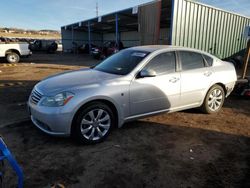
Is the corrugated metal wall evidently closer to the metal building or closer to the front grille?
the metal building

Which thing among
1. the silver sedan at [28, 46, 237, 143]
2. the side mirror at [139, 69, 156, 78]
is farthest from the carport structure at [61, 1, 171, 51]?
the side mirror at [139, 69, 156, 78]

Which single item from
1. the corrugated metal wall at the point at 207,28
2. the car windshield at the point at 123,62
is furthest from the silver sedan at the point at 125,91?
the corrugated metal wall at the point at 207,28

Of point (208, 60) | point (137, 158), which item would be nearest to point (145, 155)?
point (137, 158)

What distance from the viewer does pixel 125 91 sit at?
137 inches

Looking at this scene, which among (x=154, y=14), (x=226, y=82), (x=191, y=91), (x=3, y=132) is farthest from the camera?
(x=154, y=14)

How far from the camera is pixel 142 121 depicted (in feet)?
14.3

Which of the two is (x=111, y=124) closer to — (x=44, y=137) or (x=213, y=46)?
(x=44, y=137)

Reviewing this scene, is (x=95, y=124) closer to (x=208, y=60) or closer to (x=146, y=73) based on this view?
(x=146, y=73)

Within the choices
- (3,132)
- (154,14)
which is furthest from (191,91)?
(154,14)

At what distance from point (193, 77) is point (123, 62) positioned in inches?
59.1

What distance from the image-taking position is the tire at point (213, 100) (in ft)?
15.3

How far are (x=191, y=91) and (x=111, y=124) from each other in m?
1.90

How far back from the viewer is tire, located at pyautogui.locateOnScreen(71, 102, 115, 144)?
3.20 m

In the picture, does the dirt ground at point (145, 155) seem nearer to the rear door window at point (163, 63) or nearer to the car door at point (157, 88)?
the car door at point (157, 88)
